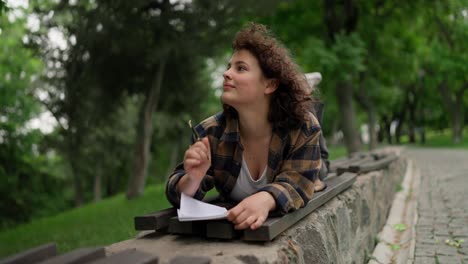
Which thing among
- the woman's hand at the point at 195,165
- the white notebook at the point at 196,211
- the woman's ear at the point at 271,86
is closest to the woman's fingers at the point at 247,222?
the white notebook at the point at 196,211

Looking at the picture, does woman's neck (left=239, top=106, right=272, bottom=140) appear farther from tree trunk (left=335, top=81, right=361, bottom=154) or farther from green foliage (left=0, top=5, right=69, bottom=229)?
tree trunk (left=335, top=81, right=361, bottom=154)

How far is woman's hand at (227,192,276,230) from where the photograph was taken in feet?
6.95

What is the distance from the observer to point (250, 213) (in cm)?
215

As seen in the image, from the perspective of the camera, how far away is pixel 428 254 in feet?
12.5

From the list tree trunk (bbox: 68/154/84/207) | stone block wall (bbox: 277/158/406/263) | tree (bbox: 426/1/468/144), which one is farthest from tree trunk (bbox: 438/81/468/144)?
stone block wall (bbox: 277/158/406/263)

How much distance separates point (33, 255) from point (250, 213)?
1037 millimetres

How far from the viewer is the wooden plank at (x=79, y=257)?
1686 mm

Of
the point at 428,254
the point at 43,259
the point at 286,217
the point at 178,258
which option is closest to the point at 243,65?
the point at 286,217

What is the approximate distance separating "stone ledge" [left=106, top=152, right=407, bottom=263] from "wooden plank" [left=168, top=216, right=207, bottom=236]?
0.04 metres

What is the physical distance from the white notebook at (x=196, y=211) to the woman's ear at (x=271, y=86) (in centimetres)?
80

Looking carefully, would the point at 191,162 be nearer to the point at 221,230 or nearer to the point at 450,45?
the point at 221,230

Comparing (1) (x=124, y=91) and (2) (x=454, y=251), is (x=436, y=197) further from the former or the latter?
(1) (x=124, y=91)

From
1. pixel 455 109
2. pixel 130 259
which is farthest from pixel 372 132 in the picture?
pixel 130 259

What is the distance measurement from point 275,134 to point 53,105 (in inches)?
454
